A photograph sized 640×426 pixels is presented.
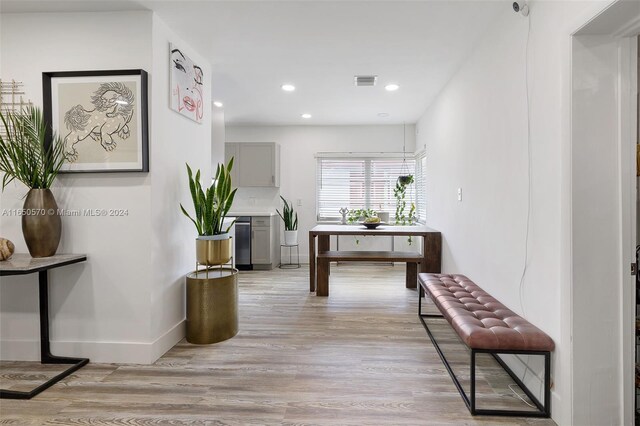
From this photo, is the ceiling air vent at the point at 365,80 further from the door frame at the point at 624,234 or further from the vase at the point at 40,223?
the vase at the point at 40,223

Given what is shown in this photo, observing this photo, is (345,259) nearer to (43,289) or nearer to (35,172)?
(43,289)

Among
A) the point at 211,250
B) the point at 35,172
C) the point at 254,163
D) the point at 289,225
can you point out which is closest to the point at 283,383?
the point at 211,250

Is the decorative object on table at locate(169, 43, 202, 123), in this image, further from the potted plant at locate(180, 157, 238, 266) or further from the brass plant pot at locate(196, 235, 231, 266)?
the brass plant pot at locate(196, 235, 231, 266)

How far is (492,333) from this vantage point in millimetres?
1745

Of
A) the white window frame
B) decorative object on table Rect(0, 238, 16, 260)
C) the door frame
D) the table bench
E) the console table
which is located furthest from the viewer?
the white window frame

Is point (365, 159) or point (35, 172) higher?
point (365, 159)

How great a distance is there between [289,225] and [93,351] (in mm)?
3636

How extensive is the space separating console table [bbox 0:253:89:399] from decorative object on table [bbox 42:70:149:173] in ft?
1.99

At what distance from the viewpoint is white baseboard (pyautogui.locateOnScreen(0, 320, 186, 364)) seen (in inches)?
92.4

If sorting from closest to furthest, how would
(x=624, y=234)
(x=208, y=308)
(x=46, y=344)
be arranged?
1. (x=624, y=234)
2. (x=46, y=344)
3. (x=208, y=308)

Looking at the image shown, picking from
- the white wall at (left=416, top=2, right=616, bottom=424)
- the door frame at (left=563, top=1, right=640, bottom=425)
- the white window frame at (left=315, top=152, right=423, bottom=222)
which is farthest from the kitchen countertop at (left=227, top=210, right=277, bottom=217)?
the door frame at (left=563, top=1, right=640, bottom=425)

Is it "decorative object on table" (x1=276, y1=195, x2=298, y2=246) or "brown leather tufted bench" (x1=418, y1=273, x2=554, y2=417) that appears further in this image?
"decorative object on table" (x1=276, y1=195, x2=298, y2=246)

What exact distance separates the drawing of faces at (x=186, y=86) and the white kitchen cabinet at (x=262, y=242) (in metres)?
2.59

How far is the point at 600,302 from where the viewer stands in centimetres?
158
